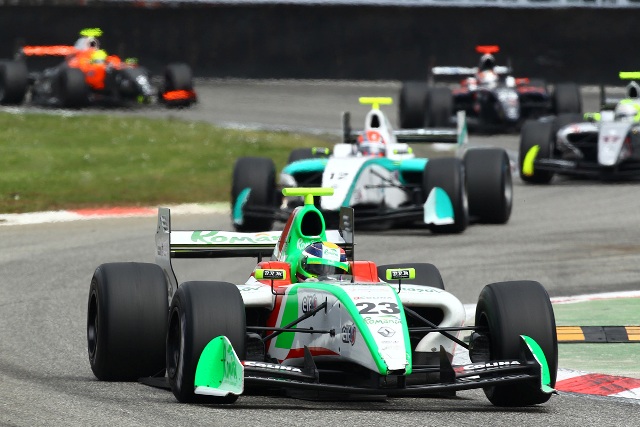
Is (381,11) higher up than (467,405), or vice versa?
(381,11)

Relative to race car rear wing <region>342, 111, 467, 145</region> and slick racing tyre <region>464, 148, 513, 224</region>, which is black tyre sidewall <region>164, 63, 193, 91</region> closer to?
race car rear wing <region>342, 111, 467, 145</region>

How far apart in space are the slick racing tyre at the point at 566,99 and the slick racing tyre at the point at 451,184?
38.7 ft

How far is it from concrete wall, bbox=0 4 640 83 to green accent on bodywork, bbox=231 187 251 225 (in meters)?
16.1

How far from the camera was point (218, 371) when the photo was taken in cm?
980

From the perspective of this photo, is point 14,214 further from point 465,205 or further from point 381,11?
point 381,11

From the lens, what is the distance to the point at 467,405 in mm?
10398

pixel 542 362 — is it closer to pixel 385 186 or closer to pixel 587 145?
pixel 385 186

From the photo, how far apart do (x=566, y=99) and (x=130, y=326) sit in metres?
21.7

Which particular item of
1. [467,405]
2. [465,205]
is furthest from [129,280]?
[465,205]

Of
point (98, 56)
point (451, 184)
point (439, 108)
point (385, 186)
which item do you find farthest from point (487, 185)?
point (98, 56)

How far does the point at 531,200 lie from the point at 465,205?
3868 mm

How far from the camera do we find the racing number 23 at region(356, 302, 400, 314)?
984cm

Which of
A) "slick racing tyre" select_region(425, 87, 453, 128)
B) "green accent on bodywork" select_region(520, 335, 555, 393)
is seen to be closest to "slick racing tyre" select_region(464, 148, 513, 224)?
"slick racing tyre" select_region(425, 87, 453, 128)

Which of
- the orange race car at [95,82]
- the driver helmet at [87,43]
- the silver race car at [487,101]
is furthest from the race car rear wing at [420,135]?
the driver helmet at [87,43]
